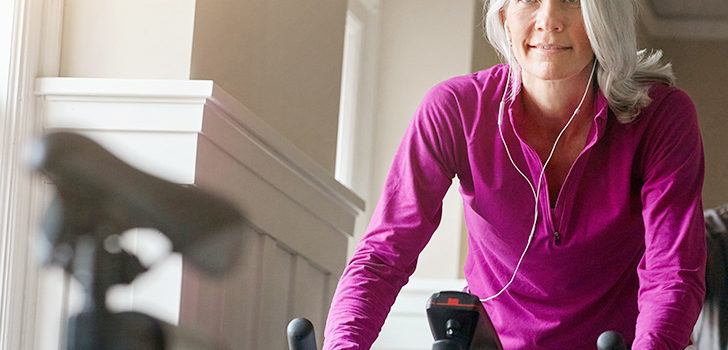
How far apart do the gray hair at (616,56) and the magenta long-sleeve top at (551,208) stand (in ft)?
0.08

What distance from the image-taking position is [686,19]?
23.6 ft

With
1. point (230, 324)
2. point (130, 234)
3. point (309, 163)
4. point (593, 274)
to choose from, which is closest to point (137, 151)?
point (230, 324)

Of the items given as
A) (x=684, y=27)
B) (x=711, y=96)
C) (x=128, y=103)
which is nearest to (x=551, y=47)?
(x=128, y=103)

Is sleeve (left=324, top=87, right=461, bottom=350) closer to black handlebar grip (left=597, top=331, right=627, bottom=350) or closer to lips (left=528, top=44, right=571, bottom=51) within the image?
lips (left=528, top=44, right=571, bottom=51)

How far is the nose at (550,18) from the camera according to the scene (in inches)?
68.6

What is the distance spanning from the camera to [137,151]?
214 cm

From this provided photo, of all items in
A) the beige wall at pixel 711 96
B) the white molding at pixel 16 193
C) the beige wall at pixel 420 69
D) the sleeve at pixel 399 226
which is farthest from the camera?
the beige wall at pixel 711 96

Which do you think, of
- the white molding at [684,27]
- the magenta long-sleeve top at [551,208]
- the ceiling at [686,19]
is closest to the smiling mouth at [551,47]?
the magenta long-sleeve top at [551,208]

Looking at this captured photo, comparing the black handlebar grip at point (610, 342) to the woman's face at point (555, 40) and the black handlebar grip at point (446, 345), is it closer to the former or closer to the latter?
the black handlebar grip at point (446, 345)

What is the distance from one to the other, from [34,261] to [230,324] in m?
0.41

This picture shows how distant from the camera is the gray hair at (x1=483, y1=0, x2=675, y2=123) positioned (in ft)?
5.67

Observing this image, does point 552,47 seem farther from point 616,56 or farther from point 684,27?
point 684,27

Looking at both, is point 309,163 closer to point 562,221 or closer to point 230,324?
point 230,324

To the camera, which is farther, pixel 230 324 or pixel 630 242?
pixel 230 324
